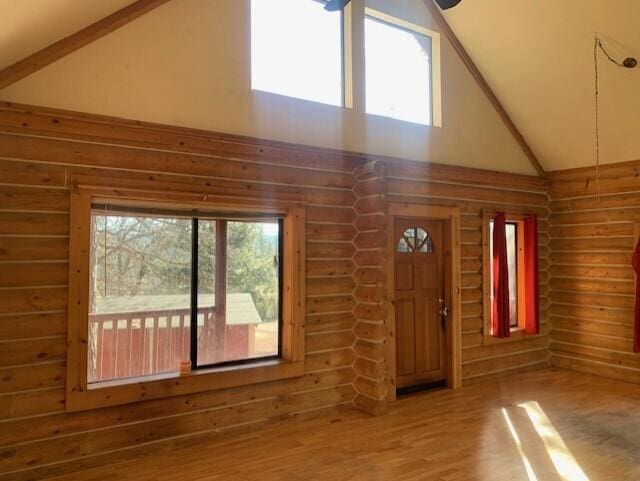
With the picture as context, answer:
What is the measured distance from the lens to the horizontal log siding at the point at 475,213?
5.16 metres

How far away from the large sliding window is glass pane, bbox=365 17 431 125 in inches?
73.4

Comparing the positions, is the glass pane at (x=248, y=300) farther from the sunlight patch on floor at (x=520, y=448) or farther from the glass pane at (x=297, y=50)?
the sunlight patch on floor at (x=520, y=448)

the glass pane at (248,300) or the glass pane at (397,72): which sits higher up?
the glass pane at (397,72)

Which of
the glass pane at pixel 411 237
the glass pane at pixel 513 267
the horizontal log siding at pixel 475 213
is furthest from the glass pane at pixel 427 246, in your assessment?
the glass pane at pixel 513 267

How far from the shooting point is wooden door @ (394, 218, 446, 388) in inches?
201

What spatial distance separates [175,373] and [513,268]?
4539 millimetres

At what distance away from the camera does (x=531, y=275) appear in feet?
19.7

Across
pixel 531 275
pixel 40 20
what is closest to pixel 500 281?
pixel 531 275

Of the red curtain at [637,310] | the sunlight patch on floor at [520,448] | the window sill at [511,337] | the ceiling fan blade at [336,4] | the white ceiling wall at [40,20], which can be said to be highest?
the ceiling fan blade at [336,4]

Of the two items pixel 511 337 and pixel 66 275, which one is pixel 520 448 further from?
pixel 66 275

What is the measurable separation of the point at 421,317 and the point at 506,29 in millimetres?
3234

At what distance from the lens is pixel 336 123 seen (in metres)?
4.62

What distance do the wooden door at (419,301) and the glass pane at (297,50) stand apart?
165 centimetres

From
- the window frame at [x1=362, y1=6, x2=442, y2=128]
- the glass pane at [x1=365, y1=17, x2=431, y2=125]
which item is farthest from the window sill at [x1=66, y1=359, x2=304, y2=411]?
the window frame at [x1=362, y1=6, x2=442, y2=128]
